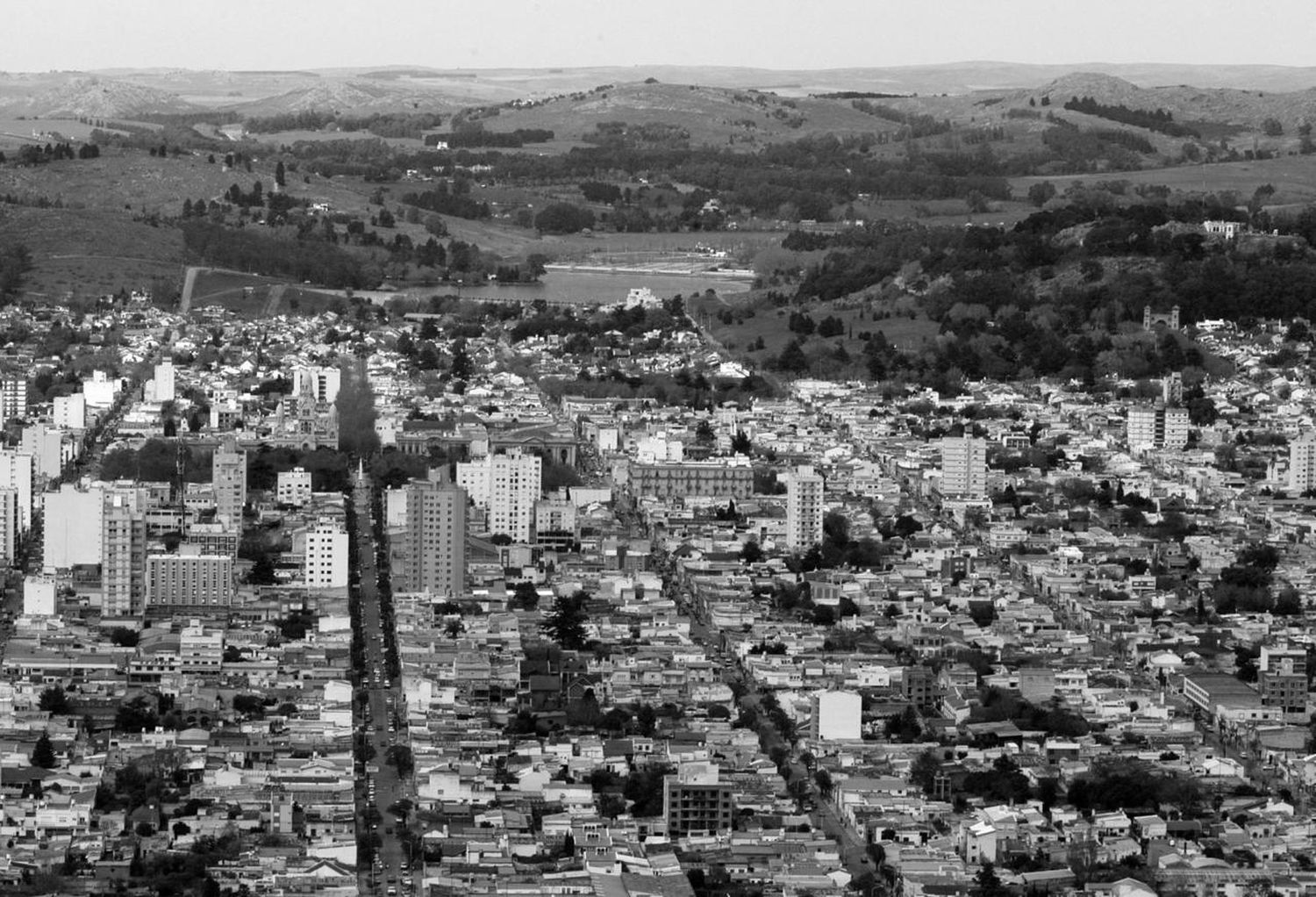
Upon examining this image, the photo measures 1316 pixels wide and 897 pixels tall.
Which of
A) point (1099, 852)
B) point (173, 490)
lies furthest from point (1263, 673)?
point (173, 490)

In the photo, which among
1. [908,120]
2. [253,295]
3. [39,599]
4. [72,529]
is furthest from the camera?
[908,120]

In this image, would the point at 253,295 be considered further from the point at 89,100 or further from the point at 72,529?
the point at 89,100

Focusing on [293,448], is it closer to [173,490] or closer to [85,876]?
[173,490]

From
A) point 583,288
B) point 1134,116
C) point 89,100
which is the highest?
point 1134,116

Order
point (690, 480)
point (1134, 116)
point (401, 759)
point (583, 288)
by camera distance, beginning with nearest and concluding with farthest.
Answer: point (401, 759), point (690, 480), point (583, 288), point (1134, 116)

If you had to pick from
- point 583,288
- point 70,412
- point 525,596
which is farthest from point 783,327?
point 525,596
